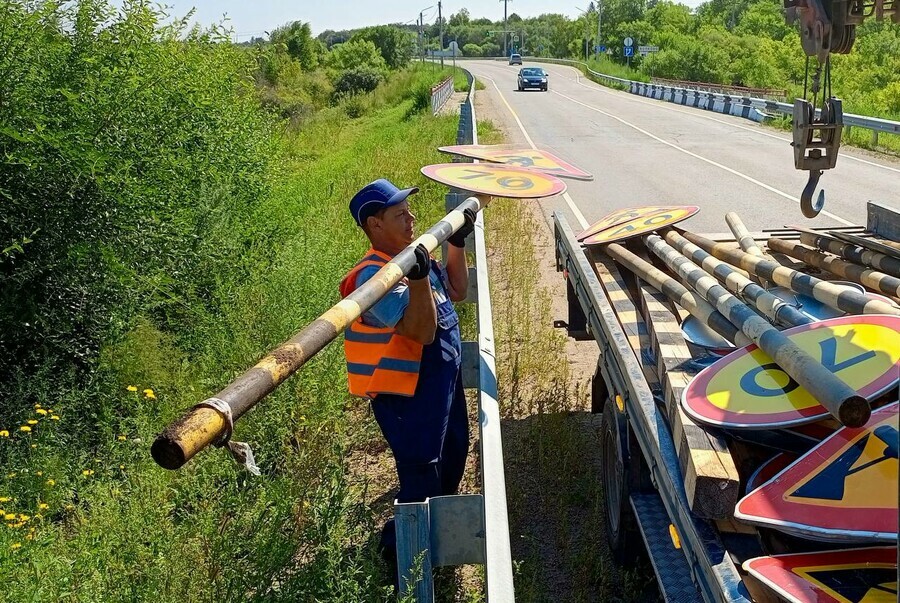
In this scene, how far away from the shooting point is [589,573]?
367cm

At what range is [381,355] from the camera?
10.5ft

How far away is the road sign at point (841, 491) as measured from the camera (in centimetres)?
189

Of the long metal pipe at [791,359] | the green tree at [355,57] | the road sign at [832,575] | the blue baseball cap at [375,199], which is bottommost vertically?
the road sign at [832,575]

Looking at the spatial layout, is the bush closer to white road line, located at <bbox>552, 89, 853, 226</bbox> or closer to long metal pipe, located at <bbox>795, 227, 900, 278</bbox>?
white road line, located at <bbox>552, 89, 853, 226</bbox>

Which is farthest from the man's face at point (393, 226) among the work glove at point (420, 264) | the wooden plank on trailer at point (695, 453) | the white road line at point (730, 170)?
the white road line at point (730, 170)

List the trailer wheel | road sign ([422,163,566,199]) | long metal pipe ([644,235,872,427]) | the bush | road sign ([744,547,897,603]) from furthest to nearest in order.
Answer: the bush, road sign ([422,163,566,199]), the trailer wheel, long metal pipe ([644,235,872,427]), road sign ([744,547,897,603])

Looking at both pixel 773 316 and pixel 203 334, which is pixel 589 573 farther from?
pixel 203 334

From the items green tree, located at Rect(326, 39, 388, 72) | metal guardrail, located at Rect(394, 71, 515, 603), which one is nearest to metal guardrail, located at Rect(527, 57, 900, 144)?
metal guardrail, located at Rect(394, 71, 515, 603)

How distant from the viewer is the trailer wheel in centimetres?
351

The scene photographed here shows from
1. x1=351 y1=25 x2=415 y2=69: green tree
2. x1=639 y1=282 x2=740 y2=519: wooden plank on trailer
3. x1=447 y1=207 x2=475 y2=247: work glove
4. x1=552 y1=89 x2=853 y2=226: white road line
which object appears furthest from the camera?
x1=351 y1=25 x2=415 y2=69: green tree

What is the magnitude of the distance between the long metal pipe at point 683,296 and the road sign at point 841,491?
0.77 meters

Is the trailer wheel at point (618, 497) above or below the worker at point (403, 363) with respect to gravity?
below

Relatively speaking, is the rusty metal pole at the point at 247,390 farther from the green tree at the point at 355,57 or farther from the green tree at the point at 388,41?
the green tree at the point at 388,41

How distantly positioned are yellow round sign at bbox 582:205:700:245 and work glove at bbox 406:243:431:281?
254cm
